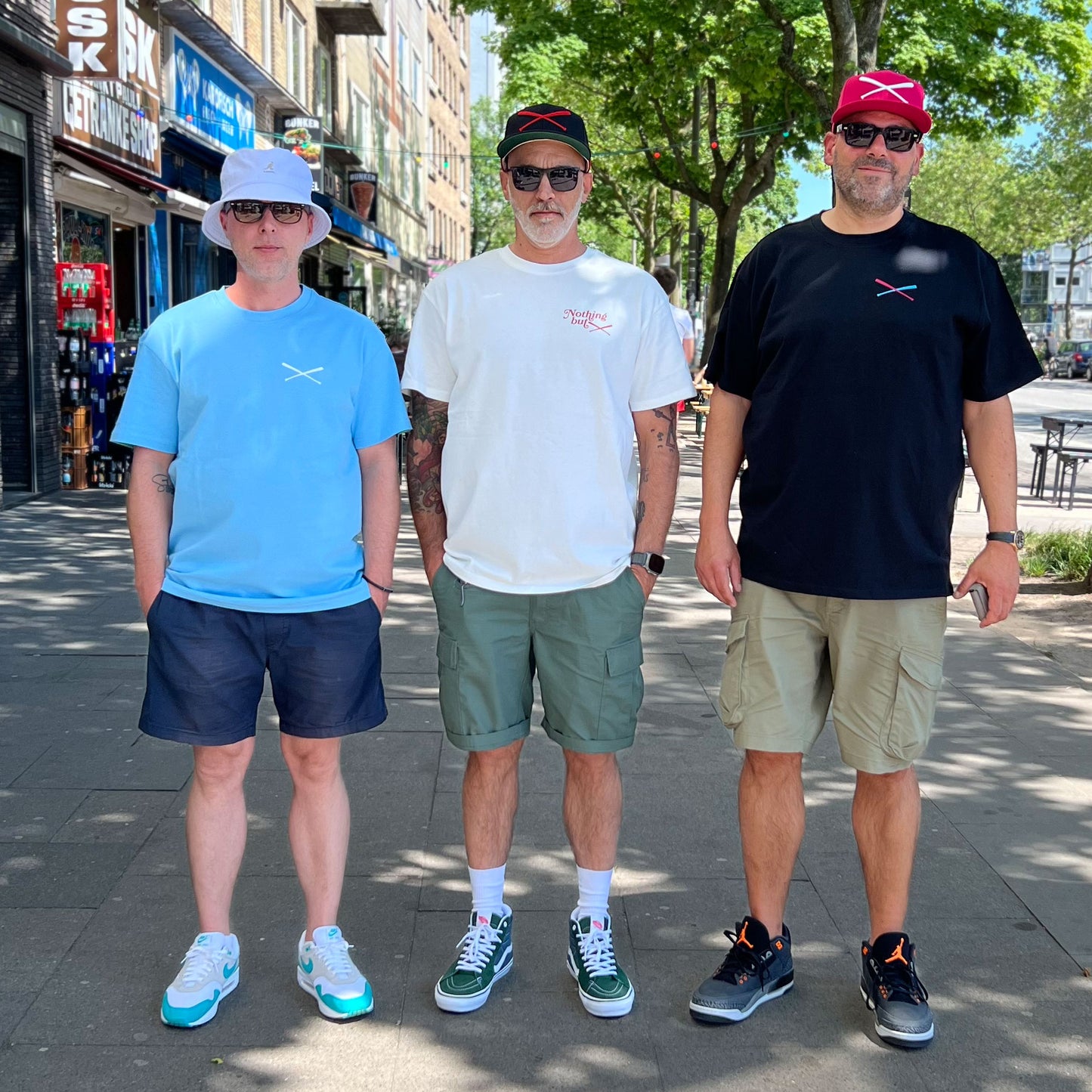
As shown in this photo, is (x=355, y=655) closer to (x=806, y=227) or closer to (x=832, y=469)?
(x=832, y=469)

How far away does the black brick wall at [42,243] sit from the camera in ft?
40.4

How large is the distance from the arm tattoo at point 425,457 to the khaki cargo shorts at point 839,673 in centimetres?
80

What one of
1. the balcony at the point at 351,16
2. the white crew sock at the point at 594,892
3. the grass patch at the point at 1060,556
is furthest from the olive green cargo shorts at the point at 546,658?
the balcony at the point at 351,16

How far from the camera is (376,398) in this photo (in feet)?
10.7

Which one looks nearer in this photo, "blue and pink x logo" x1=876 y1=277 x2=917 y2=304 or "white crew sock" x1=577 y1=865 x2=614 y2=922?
"blue and pink x logo" x1=876 y1=277 x2=917 y2=304

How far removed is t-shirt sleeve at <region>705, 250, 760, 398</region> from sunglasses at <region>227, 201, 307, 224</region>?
1.04 m

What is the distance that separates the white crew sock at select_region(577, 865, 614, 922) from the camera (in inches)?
137

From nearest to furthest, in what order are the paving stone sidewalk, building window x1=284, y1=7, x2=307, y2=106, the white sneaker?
the paving stone sidewalk
the white sneaker
building window x1=284, y1=7, x2=307, y2=106

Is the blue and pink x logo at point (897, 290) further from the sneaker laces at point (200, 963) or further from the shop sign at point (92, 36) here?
the shop sign at point (92, 36)

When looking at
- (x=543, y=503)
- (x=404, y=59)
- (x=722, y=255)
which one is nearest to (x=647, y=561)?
(x=543, y=503)

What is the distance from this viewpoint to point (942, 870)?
4.24 meters

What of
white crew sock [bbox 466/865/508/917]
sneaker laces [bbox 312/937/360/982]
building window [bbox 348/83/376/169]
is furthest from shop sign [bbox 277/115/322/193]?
sneaker laces [bbox 312/937/360/982]

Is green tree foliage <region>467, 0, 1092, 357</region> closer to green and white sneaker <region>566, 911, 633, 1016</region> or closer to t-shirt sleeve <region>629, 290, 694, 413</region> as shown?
t-shirt sleeve <region>629, 290, 694, 413</region>

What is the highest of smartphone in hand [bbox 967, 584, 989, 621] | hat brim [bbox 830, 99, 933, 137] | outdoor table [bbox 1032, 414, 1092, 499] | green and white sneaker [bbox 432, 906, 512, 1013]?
hat brim [bbox 830, 99, 933, 137]
